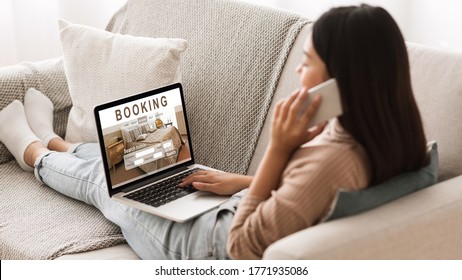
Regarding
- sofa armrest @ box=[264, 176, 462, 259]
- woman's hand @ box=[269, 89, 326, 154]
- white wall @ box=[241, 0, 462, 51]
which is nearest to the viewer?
sofa armrest @ box=[264, 176, 462, 259]

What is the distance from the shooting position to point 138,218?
1773 millimetres

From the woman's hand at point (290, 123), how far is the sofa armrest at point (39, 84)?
1096mm

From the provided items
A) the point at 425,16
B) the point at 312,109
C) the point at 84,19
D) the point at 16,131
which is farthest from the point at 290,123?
the point at 84,19

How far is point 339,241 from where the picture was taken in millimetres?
1334

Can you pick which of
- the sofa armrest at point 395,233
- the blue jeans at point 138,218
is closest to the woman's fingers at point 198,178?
the blue jeans at point 138,218

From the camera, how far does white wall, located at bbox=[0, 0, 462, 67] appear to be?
9.20 ft

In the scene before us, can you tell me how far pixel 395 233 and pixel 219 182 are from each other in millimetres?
514

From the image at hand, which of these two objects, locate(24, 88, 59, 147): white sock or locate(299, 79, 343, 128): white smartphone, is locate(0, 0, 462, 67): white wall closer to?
locate(24, 88, 59, 147): white sock

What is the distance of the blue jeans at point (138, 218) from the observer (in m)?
1.62

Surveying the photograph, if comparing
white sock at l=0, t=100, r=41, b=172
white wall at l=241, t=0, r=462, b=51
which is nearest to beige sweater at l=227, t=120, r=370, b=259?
white sock at l=0, t=100, r=41, b=172

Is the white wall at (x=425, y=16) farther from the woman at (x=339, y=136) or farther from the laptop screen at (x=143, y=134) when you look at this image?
the woman at (x=339, y=136)

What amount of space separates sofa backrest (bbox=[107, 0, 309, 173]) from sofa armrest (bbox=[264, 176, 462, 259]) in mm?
646

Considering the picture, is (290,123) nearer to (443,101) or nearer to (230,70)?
(443,101)
